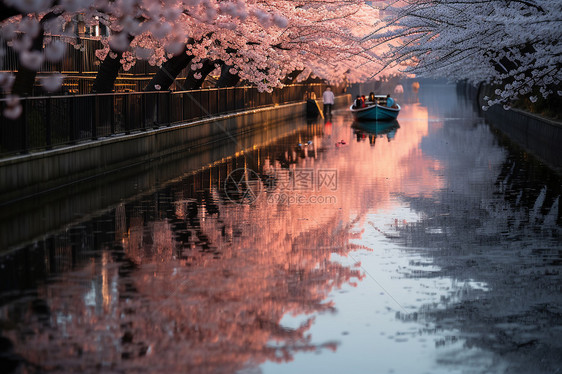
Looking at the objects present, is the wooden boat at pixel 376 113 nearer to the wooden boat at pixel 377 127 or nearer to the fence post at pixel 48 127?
the wooden boat at pixel 377 127

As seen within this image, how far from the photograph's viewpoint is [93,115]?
24.6 meters

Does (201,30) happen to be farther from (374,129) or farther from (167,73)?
(374,129)

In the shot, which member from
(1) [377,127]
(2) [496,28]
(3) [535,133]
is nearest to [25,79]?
(2) [496,28]

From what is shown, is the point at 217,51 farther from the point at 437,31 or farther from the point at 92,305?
the point at 92,305

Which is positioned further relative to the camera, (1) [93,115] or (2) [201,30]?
(2) [201,30]

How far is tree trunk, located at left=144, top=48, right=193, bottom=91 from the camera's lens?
35938mm

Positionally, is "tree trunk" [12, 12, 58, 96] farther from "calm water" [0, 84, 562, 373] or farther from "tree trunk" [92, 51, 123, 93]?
"tree trunk" [92, 51, 123, 93]

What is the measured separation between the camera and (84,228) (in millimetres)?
15289

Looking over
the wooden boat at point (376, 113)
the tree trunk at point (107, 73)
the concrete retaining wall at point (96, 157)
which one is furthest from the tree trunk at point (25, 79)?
the wooden boat at point (376, 113)

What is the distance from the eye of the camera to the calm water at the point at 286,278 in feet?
26.5

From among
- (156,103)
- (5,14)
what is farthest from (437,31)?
(5,14)

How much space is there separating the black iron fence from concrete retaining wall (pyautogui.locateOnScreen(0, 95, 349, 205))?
381 mm

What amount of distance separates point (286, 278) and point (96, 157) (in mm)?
13428

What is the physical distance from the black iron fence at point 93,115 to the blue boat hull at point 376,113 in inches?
670
